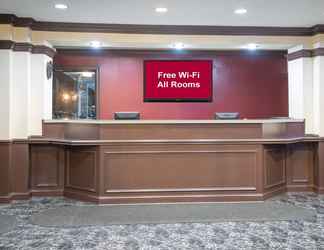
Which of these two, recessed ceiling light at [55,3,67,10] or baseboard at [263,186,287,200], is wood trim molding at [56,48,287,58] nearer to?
recessed ceiling light at [55,3,67,10]

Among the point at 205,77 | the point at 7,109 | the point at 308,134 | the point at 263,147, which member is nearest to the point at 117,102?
the point at 205,77

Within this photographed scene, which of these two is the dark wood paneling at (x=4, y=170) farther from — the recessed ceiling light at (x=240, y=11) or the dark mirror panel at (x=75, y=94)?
the recessed ceiling light at (x=240, y=11)

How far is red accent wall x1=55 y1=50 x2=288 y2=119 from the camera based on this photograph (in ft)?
23.5

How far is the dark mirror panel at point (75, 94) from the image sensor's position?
716 centimetres

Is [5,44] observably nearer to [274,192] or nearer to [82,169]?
[82,169]

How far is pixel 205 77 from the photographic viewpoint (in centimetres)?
729

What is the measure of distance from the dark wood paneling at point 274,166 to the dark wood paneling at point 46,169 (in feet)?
10.7

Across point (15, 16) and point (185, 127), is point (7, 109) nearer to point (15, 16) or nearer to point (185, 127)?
point (15, 16)

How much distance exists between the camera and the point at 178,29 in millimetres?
5676

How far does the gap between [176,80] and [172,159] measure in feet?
8.66

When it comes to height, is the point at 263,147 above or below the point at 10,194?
above

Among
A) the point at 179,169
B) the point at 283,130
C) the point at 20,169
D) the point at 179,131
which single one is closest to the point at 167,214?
the point at 179,169

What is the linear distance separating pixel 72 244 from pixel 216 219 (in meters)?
1.78

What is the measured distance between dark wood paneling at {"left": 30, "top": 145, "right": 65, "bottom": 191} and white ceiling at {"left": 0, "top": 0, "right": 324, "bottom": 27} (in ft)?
6.91
